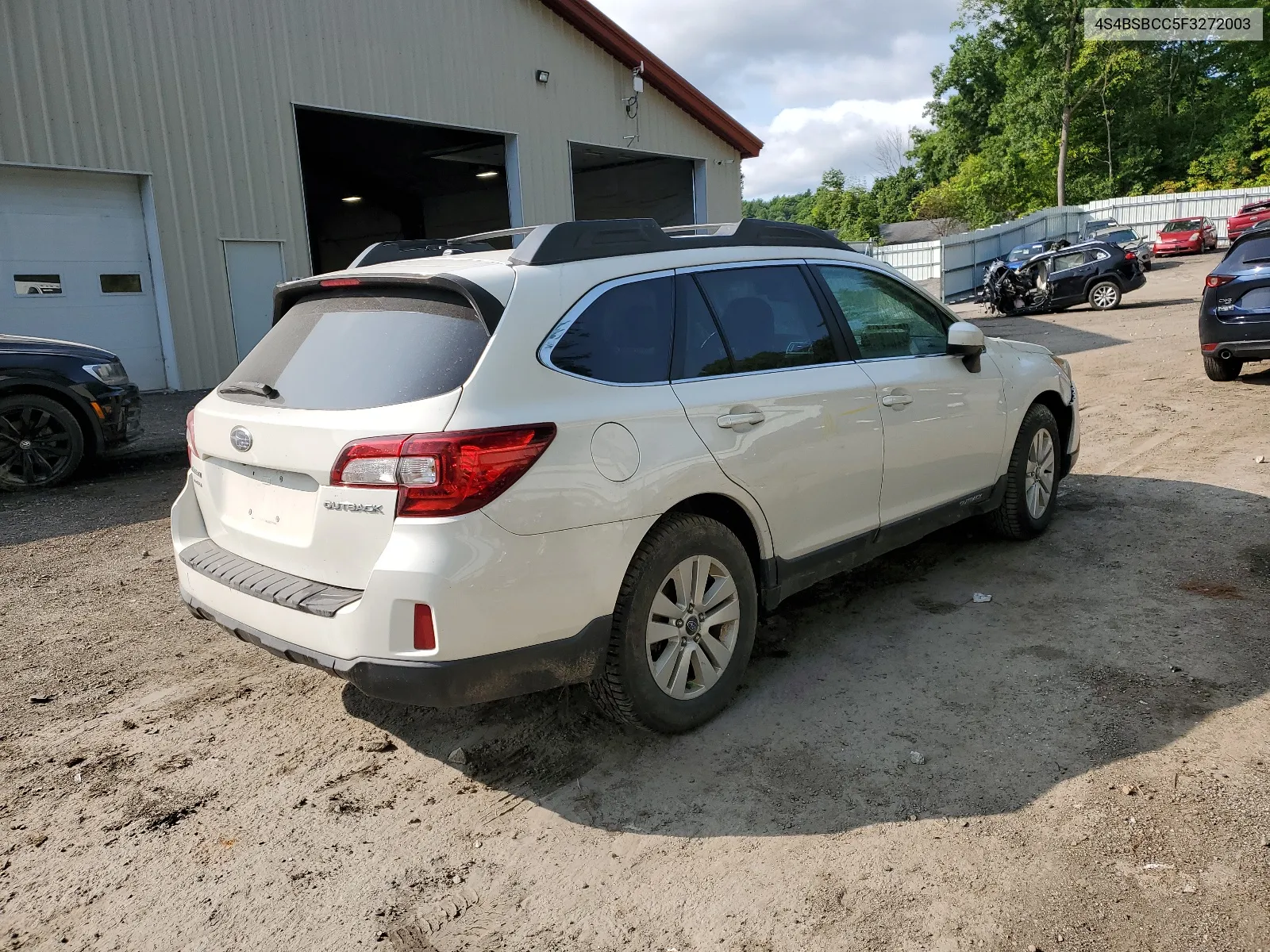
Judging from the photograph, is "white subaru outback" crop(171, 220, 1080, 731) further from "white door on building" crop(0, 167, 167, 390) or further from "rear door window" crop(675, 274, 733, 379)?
"white door on building" crop(0, 167, 167, 390)

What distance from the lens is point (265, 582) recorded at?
318 cm

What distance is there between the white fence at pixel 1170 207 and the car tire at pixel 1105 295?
28073mm

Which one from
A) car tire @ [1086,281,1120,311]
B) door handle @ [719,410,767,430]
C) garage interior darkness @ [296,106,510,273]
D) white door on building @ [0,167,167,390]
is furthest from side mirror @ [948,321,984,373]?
car tire @ [1086,281,1120,311]

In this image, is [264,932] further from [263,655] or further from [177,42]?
[177,42]

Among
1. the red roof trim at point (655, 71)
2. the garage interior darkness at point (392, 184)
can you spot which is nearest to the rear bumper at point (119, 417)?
the garage interior darkness at point (392, 184)

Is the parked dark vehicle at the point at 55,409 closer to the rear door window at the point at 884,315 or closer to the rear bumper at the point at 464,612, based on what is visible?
the rear bumper at the point at 464,612

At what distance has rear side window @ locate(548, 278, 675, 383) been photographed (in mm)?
3146

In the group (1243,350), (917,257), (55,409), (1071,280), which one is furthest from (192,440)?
(917,257)

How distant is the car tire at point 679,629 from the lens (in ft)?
10.4

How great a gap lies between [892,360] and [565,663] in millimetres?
2295

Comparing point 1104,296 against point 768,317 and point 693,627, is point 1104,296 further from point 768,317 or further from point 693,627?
point 693,627

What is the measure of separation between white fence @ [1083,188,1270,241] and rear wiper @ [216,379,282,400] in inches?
1960

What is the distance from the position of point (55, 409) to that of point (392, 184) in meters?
19.0

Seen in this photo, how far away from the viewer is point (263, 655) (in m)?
4.32
